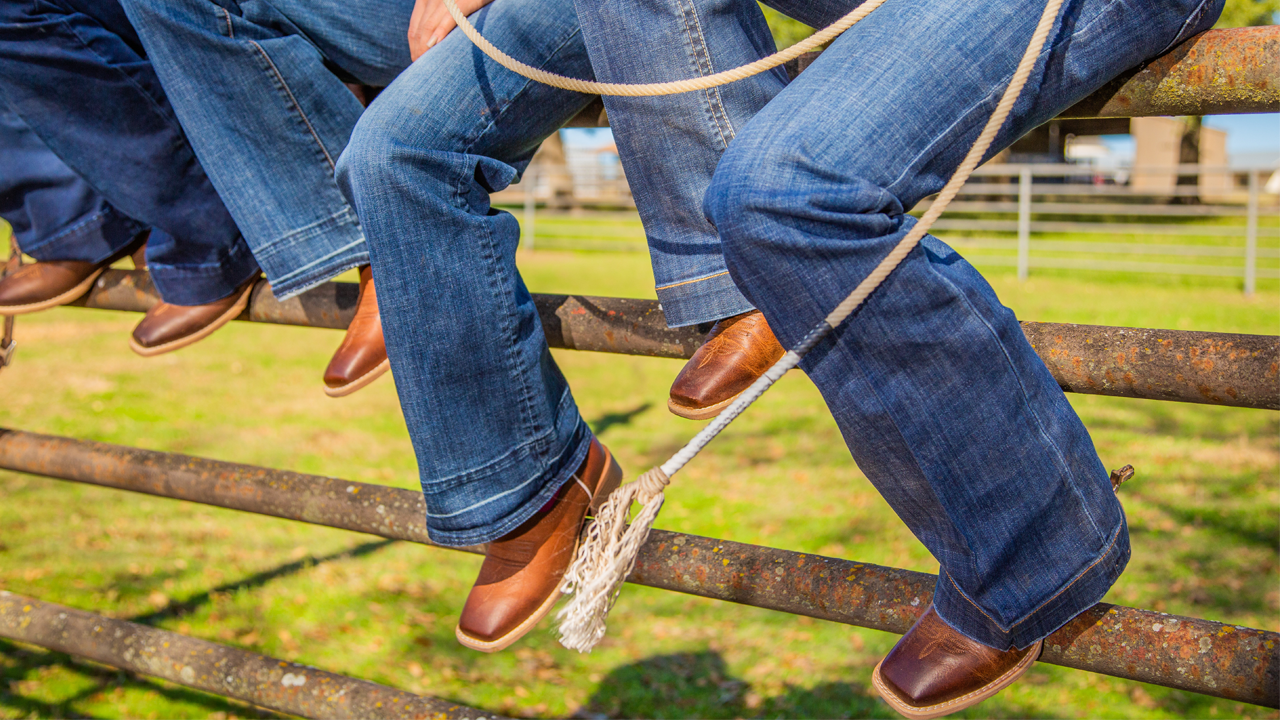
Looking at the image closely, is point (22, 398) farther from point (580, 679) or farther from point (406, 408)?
point (406, 408)

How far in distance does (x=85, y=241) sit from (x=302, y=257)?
0.72m

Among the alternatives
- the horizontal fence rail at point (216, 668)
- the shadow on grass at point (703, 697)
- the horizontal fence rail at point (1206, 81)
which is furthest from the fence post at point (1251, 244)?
the horizontal fence rail at point (216, 668)

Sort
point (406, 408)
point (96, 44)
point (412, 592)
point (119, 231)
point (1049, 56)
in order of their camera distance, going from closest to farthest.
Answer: point (1049, 56), point (406, 408), point (96, 44), point (119, 231), point (412, 592)

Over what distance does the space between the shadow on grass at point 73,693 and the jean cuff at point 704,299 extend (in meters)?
1.71

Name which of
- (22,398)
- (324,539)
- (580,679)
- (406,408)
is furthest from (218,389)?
(406,408)

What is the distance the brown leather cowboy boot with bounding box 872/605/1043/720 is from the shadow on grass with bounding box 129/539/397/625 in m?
2.35

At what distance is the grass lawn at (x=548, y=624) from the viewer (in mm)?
2297

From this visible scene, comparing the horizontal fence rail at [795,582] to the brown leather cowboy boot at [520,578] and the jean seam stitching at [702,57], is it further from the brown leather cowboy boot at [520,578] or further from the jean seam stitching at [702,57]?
the jean seam stitching at [702,57]

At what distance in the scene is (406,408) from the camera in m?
1.08

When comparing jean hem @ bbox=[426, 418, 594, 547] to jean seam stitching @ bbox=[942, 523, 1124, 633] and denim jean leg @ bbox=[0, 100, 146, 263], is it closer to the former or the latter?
jean seam stitching @ bbox=[942, 523, 1124, 633]

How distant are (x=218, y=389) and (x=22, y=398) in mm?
998

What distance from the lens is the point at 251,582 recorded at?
9.43ft

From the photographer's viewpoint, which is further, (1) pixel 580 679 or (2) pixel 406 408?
(1) pixel 580 679

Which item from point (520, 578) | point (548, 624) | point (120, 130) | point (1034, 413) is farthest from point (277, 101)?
point (548, 624)
